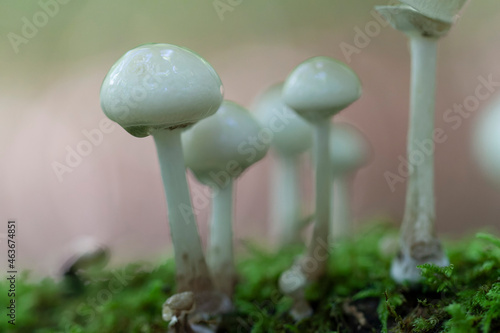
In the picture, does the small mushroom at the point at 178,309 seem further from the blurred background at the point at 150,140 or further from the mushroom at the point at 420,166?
the blurred background at the point at 150,140

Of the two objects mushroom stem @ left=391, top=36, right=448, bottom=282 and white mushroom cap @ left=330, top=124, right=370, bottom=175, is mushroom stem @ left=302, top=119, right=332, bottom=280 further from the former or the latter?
white mushroom cap @ left=330, top=124, right=370, bottom=175

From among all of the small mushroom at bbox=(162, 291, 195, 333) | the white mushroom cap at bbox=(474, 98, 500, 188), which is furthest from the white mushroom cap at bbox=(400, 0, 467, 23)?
the white mushroom cap at bbox=(474, 98, 500, 188)

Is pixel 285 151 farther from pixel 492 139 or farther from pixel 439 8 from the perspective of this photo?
pixel 492 139

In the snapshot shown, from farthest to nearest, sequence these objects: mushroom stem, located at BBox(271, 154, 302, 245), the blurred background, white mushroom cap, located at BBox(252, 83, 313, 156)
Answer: the blurred background, mushroom stem, located at BBox(271, 154, 302, 245), white mushroom cap, located at BBox(252, 83, 313, 156)

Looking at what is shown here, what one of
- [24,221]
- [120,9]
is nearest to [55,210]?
[24,221]

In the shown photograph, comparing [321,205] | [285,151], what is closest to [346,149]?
[285,151]

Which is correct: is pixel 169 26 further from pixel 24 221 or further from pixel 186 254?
pixel 186 254

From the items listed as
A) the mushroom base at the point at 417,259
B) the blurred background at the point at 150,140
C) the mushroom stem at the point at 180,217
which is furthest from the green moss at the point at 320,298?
the blurred background at the point at 150,140
